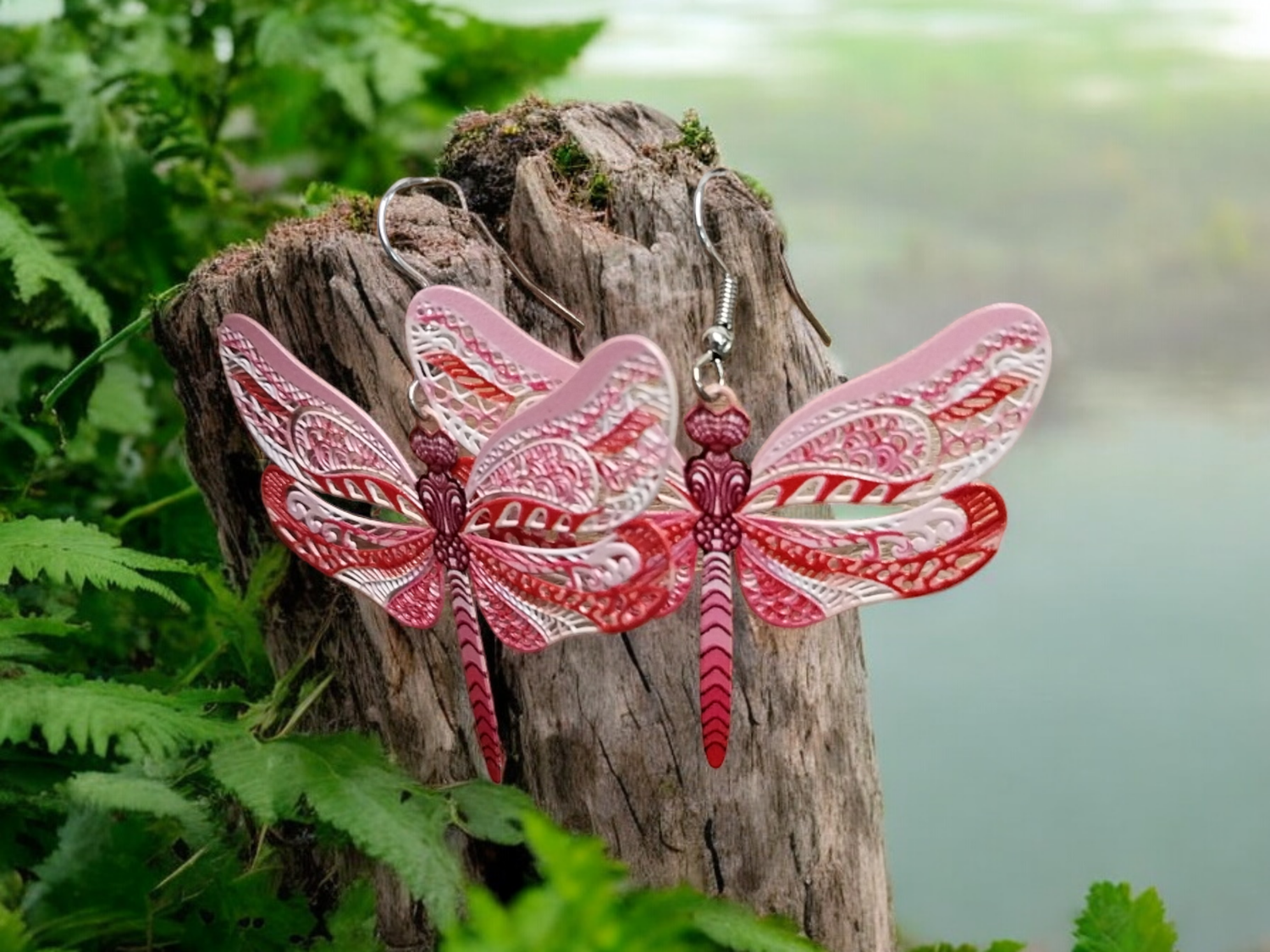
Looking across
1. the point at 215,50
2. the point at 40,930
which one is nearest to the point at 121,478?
the point at 215,50

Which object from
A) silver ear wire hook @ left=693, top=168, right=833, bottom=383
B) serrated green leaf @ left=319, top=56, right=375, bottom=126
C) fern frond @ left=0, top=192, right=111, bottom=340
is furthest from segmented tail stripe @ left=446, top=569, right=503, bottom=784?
serrated green leaf @ left=319, top=56, right=375, bottom=126

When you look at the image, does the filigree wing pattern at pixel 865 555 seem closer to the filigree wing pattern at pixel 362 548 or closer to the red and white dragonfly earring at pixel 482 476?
the red and white dragonfly earring at pixel 482 476

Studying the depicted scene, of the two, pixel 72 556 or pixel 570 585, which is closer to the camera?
pixel 570 585

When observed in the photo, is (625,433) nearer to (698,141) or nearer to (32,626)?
(698,141)

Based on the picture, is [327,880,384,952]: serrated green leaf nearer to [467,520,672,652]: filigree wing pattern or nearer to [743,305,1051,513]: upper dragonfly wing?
[467,520,672,652]: filigree wing pattern

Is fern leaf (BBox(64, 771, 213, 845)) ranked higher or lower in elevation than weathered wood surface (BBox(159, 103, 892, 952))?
lower

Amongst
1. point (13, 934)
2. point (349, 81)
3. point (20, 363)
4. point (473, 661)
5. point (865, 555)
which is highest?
point (349, 81)

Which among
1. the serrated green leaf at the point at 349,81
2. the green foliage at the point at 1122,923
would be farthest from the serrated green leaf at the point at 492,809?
the serrated green leaf at the point at 349,81

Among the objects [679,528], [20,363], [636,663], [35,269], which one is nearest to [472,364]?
[679,528]
